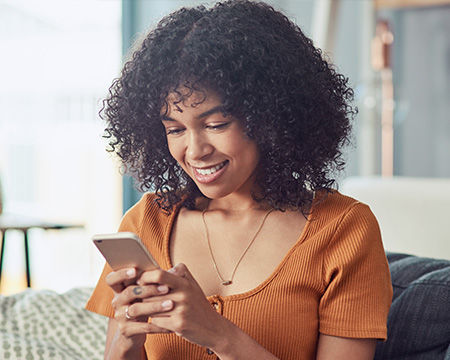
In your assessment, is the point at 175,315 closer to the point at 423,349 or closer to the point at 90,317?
the point at 423,349

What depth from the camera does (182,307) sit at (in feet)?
3.16

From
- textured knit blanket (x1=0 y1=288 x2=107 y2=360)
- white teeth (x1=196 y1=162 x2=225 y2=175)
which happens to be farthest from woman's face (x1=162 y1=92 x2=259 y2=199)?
textured knit blanket (x1=0 y1=288 x2=107 y2=360)

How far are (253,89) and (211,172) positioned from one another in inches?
6.3

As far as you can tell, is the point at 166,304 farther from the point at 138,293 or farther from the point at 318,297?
the point at 318,297

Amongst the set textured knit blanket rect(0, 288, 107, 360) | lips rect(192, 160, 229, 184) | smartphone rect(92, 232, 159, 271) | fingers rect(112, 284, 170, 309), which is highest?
→ lips rect(192, 160, 229, 184)

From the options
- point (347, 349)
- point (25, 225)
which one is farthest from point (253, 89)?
point (25, 225)

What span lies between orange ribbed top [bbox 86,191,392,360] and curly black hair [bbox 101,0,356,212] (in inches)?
4.1

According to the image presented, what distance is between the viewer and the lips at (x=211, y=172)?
3.72ft

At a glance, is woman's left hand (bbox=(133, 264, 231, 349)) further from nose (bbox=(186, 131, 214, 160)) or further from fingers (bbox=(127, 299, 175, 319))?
nose (bbox=(186, 131, 214, 160))

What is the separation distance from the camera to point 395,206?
2059 mm

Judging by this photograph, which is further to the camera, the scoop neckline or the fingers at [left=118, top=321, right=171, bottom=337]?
the scoop neckline

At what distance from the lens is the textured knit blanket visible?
1.52 m

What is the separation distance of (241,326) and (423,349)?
41cm

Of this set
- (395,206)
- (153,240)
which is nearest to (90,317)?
(153,240)
